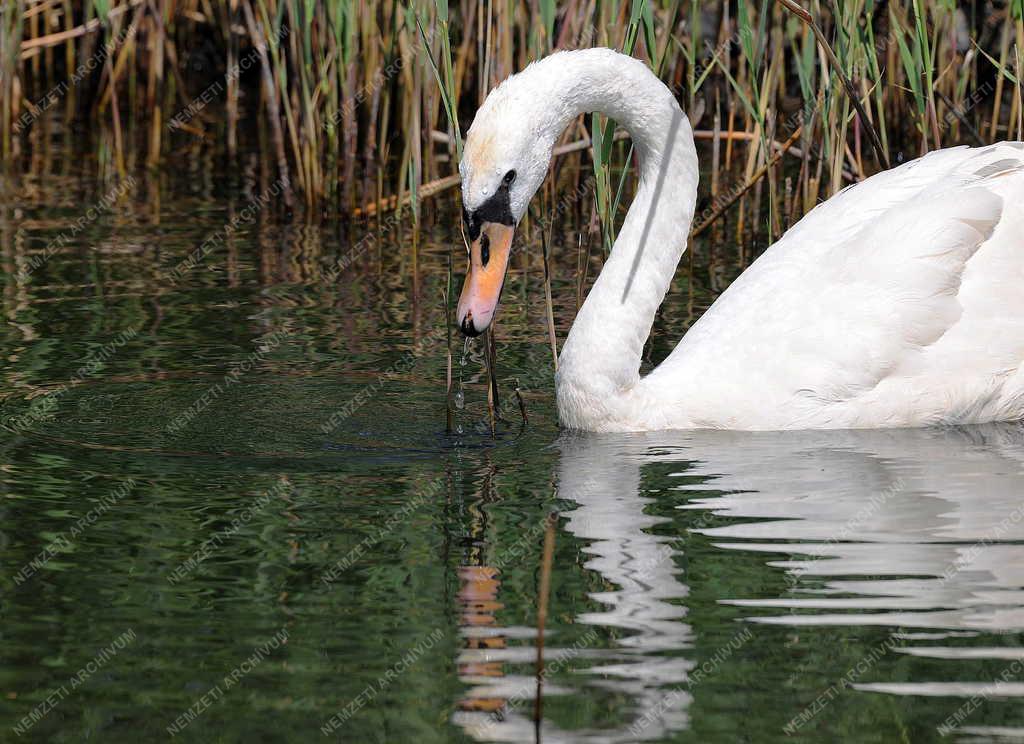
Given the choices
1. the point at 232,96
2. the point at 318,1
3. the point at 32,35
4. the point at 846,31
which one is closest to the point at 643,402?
the point at 846,31

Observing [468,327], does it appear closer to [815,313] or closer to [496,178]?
[496,178]

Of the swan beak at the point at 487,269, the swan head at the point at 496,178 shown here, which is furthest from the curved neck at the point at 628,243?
the swan beak at the point at 487,269

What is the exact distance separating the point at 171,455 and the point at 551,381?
1.90 meters

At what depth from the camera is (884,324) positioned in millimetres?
6797

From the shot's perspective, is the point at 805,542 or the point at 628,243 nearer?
the point at 805,542

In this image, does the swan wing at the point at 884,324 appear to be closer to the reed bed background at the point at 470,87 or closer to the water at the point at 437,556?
the water at the point at 437,556

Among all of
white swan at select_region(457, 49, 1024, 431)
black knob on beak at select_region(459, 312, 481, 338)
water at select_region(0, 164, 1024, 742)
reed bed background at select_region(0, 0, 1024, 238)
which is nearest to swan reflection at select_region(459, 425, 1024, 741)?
water at select_region(0, 164, 1024, 742)

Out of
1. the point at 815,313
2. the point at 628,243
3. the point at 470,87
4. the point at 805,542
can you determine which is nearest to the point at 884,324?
the point at 815,313

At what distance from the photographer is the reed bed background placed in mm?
8117

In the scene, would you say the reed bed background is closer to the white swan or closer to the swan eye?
the white swan

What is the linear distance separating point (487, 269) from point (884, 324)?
168 cm

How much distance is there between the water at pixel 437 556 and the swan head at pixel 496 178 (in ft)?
2.09

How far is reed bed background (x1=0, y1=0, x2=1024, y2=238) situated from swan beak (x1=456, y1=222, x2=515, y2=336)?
68 centimetres

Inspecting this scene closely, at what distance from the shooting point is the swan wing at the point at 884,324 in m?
6.77
